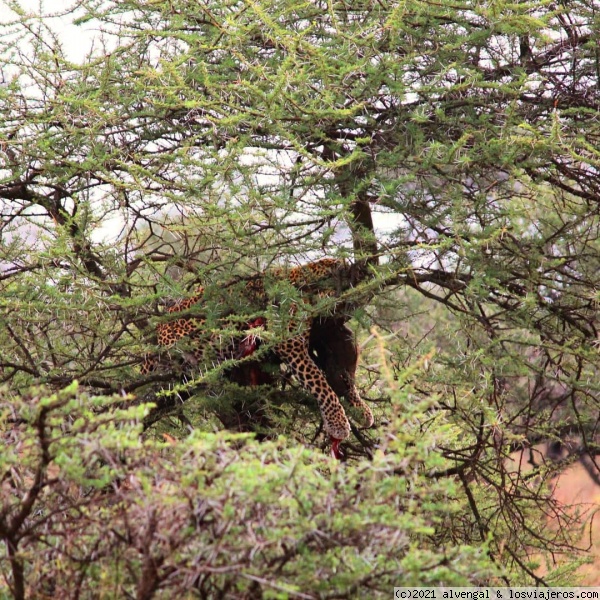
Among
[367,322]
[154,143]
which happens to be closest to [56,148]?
[154,143]

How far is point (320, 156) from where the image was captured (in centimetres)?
566

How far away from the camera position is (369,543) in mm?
3273

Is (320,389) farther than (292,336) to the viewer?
Yes

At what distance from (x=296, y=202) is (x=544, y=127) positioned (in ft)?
5.01

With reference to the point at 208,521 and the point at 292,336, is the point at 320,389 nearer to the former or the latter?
the point at 292,336

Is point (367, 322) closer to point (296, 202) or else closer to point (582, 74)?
point (296, 202)

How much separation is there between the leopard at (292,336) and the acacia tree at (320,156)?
0.13 metres

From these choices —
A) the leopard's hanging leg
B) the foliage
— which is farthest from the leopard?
the foliage

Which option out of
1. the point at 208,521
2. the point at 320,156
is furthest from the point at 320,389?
the point at 208,521

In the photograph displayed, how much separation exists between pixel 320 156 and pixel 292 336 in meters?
1.13

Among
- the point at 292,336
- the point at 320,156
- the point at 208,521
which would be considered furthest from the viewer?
the point at 320,156

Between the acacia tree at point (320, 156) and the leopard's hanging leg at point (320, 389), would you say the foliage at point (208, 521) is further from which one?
the leopard's hanging leg at point (320, 389)

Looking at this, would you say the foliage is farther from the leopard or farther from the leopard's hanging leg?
the leopard's hanging leg

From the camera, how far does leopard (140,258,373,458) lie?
536 centimetres
